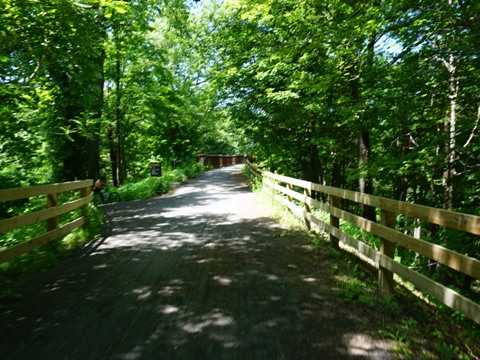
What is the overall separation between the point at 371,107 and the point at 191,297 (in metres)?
5.31

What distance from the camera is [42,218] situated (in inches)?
220

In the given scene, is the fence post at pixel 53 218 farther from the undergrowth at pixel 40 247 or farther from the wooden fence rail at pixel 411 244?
the wooden fence rail at pixel 411 244

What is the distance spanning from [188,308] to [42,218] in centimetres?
334

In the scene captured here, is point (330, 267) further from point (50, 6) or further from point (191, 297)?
point (50, 6)

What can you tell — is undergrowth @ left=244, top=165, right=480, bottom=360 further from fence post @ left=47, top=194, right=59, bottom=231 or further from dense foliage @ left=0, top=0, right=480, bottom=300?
fence post @ left=47, top=194, right=59, bottom=231

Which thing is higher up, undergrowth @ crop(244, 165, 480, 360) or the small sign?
the small sign

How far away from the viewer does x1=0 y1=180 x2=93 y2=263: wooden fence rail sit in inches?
182

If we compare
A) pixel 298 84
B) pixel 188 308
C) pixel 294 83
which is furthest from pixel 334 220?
pixel 294 83

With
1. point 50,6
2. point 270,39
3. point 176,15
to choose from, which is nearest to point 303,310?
point 50,6

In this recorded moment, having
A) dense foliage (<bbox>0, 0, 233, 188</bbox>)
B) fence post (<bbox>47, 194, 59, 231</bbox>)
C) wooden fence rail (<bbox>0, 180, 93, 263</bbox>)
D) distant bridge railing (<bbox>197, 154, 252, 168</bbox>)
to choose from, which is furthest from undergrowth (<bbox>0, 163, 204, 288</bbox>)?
distant bridge railing (<bbox>197, 154, 252, 168</bbox>)

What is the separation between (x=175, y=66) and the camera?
2927 centimetres

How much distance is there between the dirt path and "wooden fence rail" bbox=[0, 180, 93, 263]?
53 cm

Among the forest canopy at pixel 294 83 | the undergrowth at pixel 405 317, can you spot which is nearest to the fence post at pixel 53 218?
the forest canopy at pixel 294 83

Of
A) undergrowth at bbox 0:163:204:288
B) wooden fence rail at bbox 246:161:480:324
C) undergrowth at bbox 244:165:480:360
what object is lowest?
undergrowth at bbox 244:165:480:360
